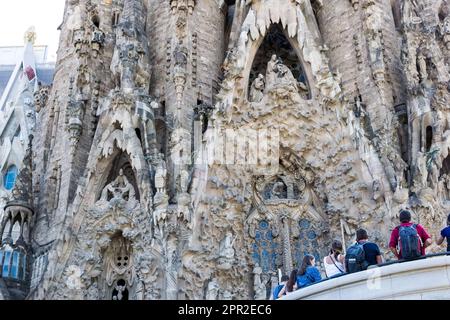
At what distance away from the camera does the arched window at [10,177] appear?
1960cm

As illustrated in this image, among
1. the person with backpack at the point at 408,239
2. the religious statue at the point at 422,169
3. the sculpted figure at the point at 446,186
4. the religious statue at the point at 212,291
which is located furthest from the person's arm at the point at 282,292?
the sculpted figure at the point at 446,186

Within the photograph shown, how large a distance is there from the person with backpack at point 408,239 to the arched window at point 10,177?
15.8m

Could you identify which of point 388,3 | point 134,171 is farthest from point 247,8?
point 134,171

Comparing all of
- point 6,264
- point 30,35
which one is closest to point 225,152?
point 6,264

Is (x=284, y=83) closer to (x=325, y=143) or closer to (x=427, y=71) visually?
(x=325, y=143)

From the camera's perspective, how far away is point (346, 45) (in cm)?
1391

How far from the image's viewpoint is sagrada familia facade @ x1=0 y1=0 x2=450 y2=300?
1084cm

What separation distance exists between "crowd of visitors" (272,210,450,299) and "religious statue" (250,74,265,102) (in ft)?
19.4

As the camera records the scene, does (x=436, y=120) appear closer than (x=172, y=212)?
No

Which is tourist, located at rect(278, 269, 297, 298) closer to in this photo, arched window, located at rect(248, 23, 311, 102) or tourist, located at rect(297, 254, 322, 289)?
tourist, located at rect(297, 254, 322, 289)

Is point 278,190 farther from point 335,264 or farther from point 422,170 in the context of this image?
point 335,264

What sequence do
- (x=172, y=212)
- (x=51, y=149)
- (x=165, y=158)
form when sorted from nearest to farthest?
(x=172, y=212) → (x=165, y=158) → (x=51, y=149)

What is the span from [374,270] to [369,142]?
532cm

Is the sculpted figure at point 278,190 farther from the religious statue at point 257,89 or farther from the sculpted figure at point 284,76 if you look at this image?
the sculpted figure at point 284,76
